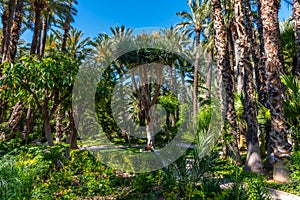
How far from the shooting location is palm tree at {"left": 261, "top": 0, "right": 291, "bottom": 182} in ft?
18.6

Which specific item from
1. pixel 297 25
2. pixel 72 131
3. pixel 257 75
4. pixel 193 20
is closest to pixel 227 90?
pixel 257 75

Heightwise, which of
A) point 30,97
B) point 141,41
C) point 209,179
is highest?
point 141,41

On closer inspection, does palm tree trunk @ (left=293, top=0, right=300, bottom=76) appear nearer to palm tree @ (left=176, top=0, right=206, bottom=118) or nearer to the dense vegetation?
the dense vegetation

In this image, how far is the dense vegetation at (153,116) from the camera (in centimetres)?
443

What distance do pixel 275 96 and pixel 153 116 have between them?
7.39 m

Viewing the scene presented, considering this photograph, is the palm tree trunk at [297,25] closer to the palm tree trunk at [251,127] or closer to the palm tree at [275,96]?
the palm tree trunk at [251,127]

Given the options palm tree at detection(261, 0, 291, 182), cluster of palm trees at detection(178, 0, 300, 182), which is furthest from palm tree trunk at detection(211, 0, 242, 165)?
palm tree at detection(261, 0, 291, 182)

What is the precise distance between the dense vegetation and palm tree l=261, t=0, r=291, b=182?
24 mm

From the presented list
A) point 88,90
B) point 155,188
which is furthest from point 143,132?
point 155,188

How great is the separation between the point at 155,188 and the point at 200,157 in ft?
4.18

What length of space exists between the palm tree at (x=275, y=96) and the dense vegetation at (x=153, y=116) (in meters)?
0.02

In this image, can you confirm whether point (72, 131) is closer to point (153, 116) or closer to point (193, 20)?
point (153, 116)

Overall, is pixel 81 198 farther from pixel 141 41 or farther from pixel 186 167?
pixel 141 41

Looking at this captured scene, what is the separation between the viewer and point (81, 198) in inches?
182
